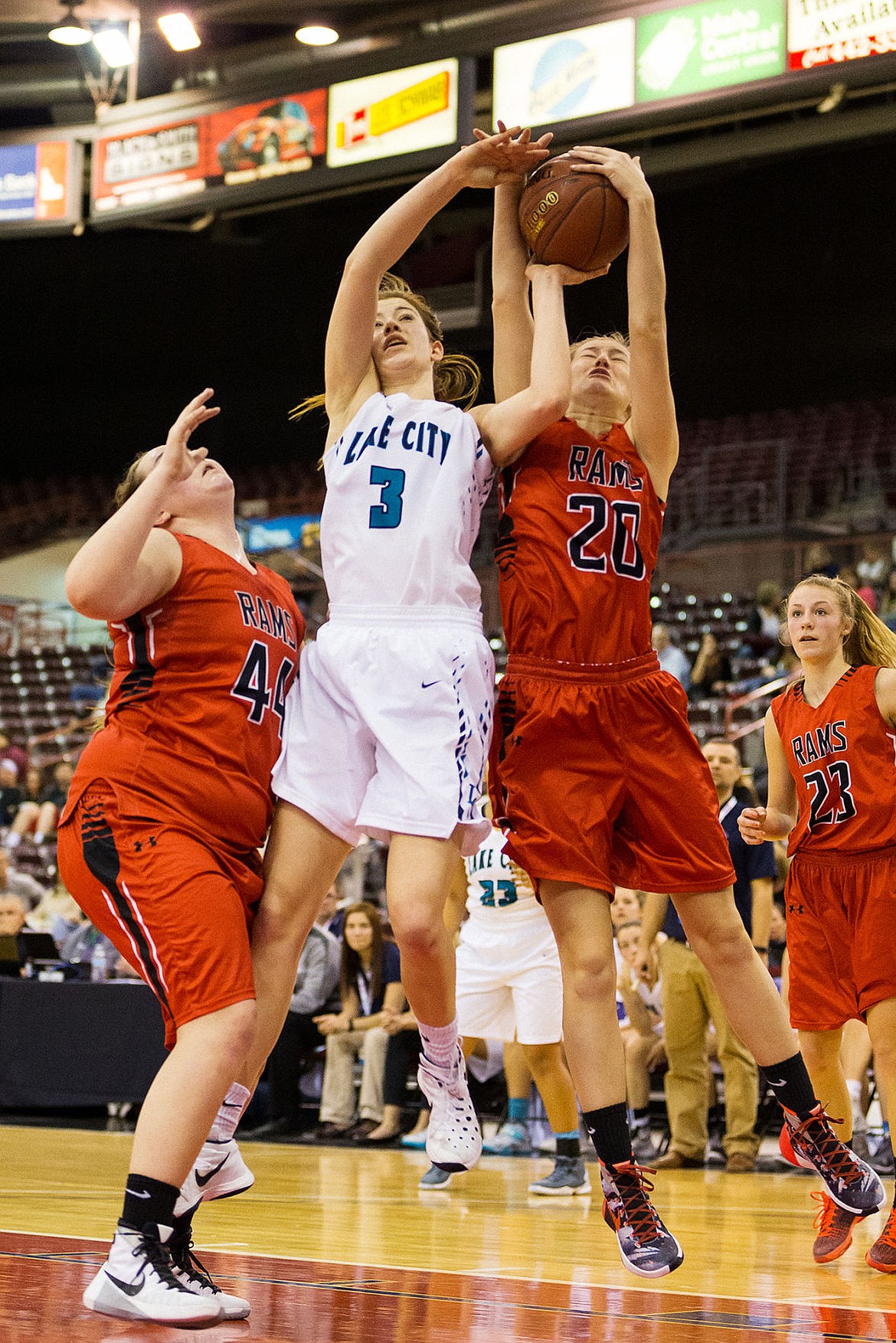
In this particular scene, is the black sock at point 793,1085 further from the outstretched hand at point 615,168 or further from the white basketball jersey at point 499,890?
the white basketball jersey at point 499,890

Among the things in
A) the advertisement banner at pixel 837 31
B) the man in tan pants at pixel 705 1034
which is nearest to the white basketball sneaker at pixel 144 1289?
the man in tan pants at pixel 705 1034

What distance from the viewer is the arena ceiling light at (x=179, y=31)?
13.0 meters

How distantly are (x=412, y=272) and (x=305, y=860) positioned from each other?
16.2 meters

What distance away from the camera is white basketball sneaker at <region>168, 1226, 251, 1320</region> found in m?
2.95

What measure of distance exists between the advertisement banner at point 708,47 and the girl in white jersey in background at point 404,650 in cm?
841

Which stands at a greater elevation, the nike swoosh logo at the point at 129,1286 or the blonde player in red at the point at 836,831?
the blonde player in red at the point at 836,831

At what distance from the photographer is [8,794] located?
14742 millimetres

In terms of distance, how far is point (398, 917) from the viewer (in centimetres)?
334

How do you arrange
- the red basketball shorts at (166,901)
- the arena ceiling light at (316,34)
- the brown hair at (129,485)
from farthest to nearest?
1. the arena ceiling light at (316,34)
2. the brown hair at (129,485)
3. the red basketball shorts at (166,901)

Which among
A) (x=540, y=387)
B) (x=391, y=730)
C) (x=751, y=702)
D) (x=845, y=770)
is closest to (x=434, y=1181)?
(x=845, y=770)

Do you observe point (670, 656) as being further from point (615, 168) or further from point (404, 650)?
point (404, 650)

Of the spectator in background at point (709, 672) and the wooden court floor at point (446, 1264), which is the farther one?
the spectator in background at point (709, 672)

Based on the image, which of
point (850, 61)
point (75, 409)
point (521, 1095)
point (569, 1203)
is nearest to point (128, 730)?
point (569, 1203)

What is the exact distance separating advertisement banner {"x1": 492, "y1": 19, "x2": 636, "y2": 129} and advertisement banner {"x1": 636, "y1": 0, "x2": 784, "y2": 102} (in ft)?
0.46
